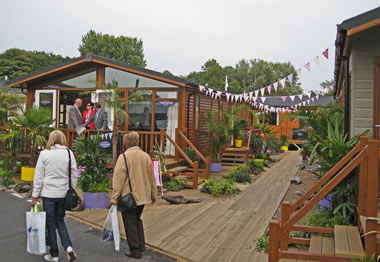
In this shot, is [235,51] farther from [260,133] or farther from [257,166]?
[257,166]

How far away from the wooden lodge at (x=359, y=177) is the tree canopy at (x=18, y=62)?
44.8 m

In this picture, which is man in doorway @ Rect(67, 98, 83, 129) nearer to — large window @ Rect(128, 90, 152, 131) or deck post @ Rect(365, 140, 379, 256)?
large window @ Rect(128, 90, 152, 131)

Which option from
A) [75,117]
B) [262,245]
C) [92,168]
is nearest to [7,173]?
[75,117]

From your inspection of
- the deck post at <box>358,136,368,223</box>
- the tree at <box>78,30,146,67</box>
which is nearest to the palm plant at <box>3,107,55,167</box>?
the deck post at <box>358,136,368,223</box>

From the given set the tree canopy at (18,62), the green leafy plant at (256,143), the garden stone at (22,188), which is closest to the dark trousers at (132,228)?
the garden stone at (22,188)

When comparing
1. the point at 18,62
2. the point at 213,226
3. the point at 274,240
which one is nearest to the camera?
the point at 274,240

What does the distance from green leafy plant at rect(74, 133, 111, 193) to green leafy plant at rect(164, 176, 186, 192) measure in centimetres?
217

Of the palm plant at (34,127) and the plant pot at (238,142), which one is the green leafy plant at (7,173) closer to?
the palm plant at (34,127)

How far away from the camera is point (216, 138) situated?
41.5ft

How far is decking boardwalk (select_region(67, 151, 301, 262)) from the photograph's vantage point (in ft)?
15.6

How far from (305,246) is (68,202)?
2.97m

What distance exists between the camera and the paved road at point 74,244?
4.52 meters

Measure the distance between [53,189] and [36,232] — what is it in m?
0.49

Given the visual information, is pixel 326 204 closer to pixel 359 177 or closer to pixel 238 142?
pixel 359 177
